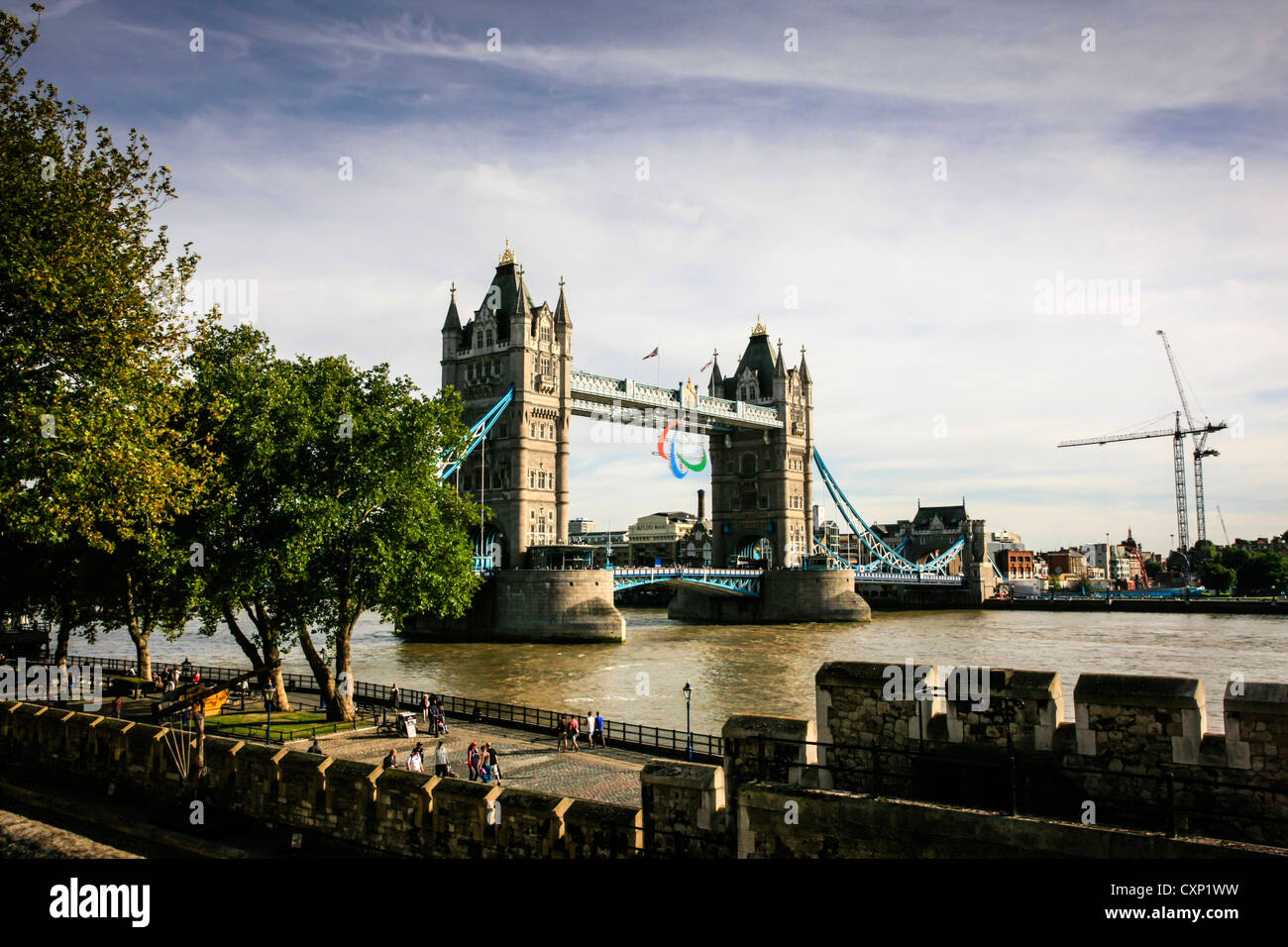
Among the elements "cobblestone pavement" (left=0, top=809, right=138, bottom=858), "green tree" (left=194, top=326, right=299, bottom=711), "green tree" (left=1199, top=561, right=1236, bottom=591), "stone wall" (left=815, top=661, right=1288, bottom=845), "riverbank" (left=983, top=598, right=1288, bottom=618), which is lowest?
"riverbank" (left=983, top=598, right=1288, bottom=618)

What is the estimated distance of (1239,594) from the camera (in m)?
136

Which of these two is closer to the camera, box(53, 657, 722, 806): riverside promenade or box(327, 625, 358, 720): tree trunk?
box(53, 657, 722, 806): riverside promenade

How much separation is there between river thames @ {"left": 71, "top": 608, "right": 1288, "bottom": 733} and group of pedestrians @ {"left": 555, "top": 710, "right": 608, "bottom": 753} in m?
6.54

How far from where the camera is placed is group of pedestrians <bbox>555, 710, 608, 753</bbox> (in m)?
23.6

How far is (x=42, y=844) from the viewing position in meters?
8.48

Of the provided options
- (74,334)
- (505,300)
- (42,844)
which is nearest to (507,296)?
(505,300)

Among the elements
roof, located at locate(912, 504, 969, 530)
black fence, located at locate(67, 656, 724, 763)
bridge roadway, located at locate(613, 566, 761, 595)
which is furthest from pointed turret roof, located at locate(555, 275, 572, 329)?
roof, located at locate(912, 504, 969, 530)

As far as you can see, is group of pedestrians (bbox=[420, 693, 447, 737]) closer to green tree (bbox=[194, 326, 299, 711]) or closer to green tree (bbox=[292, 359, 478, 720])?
green tree (bbox=[292, 359, 478, 720])

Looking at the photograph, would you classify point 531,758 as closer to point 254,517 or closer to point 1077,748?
point 254,517

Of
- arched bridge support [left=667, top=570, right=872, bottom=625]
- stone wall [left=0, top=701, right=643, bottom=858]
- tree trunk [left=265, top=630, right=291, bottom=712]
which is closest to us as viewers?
stone wall [left=0, top=701, right=643, bottom=858]

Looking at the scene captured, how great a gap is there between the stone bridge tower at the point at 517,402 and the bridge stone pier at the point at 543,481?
11cm

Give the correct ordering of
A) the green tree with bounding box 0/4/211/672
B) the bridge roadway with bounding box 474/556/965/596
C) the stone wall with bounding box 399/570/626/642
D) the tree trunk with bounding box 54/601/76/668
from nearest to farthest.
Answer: the green tree with bounding box 0/4/211/672
the tree trunk with bounding box 54/601/76/668
the stone wall with bounding box 399/570/626/642
the bridge roadway with bounding box 474/556/965/596

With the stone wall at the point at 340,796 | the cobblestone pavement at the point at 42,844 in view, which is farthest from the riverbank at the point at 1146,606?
the cobblestone pavement at the point at 42,844

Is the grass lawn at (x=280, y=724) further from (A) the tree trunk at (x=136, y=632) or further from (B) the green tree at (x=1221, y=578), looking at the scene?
(B) the green tree at (x=1221, y=578)
